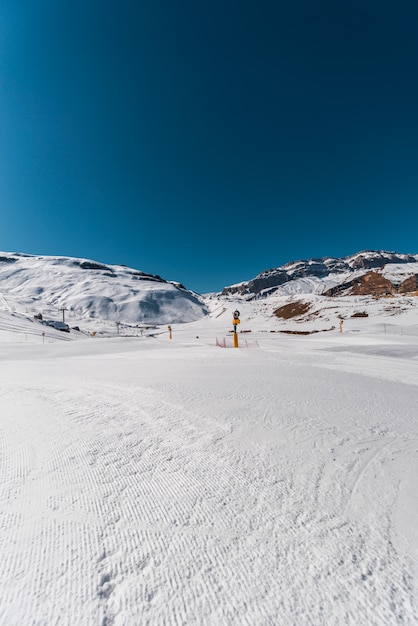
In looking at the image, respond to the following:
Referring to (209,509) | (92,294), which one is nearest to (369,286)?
(209,509)

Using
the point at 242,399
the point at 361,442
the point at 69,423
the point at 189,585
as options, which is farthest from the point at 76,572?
the point at 242,399

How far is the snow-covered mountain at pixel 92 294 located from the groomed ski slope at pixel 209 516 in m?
98.9

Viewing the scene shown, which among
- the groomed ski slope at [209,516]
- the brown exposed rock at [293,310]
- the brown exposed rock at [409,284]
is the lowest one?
the groomed ski slope at [209,516]

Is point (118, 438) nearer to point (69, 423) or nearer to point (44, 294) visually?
point (69, 423)

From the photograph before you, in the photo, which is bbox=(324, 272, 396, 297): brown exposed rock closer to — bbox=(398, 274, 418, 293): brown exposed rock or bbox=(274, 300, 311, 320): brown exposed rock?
bbox=(398, 274, 418, 293): brown exposed rock

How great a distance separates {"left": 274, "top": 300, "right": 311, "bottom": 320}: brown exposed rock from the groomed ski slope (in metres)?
60.7

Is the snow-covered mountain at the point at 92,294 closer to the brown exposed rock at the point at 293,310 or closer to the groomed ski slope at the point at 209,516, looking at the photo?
the brown exposed rock at the point at 293,310

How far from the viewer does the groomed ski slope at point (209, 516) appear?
1188mm

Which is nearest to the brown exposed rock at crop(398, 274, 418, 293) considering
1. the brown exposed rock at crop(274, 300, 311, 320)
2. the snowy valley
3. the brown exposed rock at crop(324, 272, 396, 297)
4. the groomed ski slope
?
the brown exposed rock at crop(324, 272, 396, 297)

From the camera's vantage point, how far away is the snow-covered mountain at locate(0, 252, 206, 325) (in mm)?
114188

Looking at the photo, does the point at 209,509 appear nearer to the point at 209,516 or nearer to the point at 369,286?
the point at 209,516

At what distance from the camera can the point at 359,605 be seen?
3.89ft

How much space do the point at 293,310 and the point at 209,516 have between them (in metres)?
66.8

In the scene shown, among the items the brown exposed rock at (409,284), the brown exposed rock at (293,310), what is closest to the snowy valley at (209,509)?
the brown exposed rock at (293,310)
